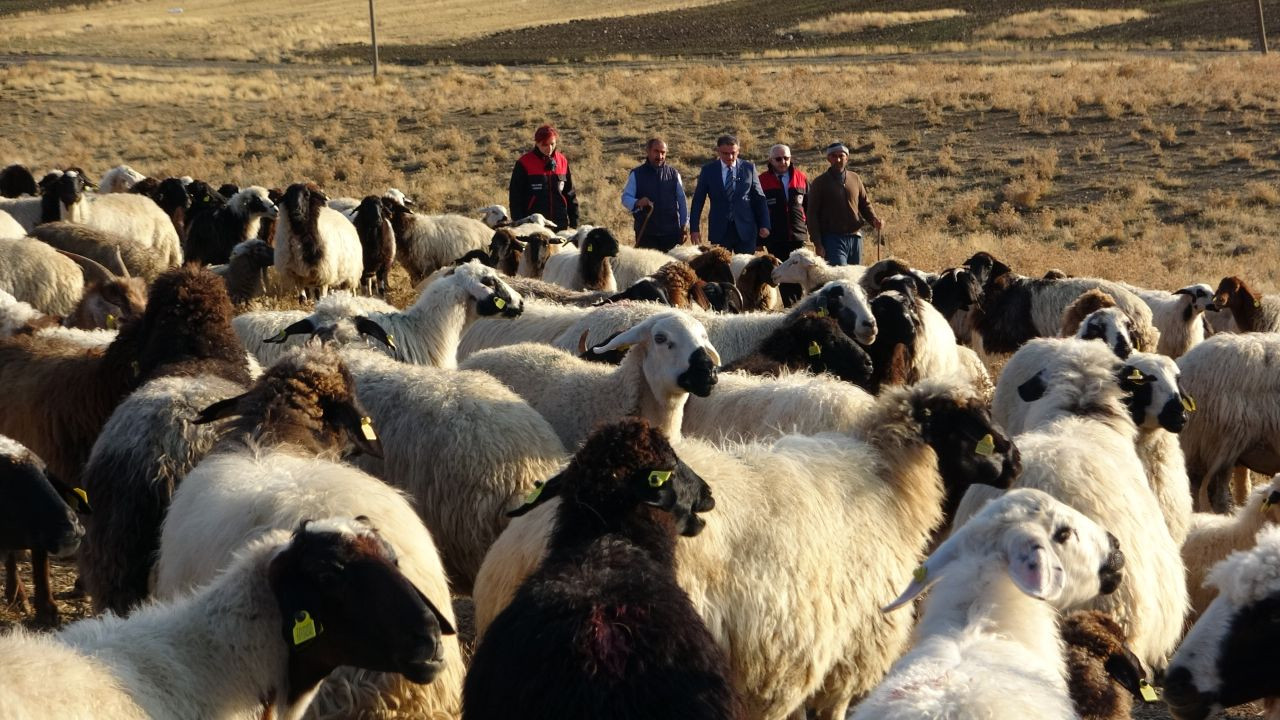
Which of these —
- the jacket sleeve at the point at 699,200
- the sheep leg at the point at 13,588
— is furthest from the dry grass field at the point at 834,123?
the jacket sleeve at the point at 699,200

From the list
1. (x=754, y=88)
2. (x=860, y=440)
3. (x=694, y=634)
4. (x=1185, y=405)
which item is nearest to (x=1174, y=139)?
(x=754, y=88)

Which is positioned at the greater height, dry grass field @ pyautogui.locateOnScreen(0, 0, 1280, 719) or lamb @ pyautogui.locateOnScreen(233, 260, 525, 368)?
lamb @ pyautogui.locateOnScreen(233, 260, 525, 368)

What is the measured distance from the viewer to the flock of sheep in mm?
4062

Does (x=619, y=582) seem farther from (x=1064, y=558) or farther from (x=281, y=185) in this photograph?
(x=281, y=185)

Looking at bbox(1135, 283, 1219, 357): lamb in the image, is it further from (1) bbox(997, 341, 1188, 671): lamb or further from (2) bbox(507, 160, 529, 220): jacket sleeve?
(2) bbox(507, 160, 529, 220): jacket sleeve

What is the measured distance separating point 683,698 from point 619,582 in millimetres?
447

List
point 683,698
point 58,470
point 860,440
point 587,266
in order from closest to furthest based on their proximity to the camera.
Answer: point 683,698 < point 860,440 < point 58,470 < point 587,266

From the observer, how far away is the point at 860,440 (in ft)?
20.2

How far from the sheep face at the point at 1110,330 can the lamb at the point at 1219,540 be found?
7.22ft

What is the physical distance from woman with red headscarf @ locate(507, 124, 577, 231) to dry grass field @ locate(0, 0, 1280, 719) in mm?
5948

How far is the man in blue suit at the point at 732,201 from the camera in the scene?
13.8 meters

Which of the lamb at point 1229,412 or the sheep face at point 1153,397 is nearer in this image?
the sheep face at point 1153,397

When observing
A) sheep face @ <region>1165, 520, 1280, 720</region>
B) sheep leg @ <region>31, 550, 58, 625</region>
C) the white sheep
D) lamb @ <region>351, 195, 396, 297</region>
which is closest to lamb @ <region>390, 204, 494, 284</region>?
lamb @ <region>351, 195, 396, 297</region>

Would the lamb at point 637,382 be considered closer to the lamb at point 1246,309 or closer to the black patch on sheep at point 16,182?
the lamb at point 1246,309
